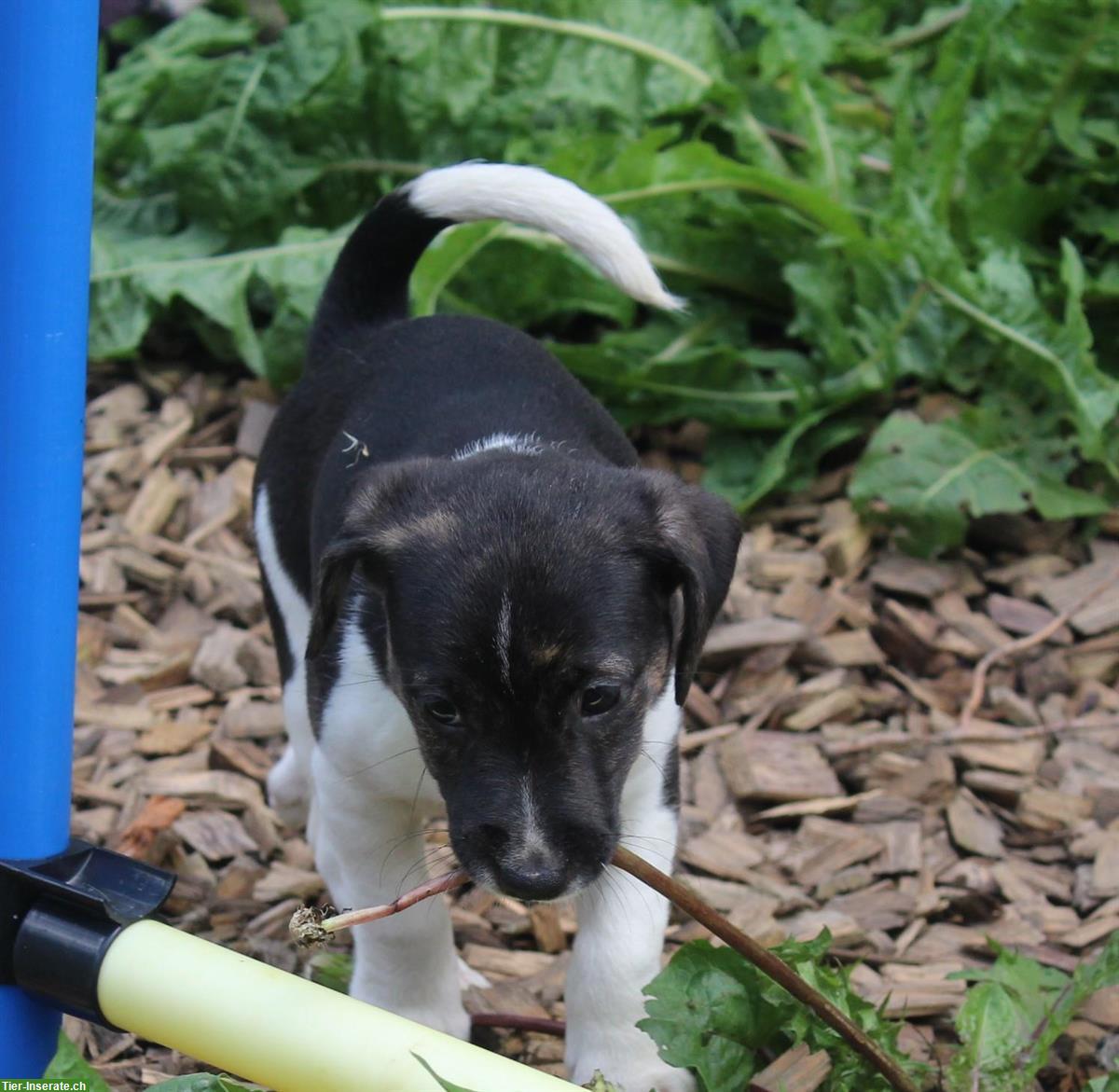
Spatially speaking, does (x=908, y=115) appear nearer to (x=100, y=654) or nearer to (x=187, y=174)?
(x=187, y=174)

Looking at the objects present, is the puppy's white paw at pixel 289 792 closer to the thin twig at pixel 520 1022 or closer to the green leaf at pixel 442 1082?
the thin twig at pixel 520 1022

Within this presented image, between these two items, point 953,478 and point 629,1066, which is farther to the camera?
point 953,478

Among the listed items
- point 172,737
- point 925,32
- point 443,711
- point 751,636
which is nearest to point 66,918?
point 443,711

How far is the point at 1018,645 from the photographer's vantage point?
5.53 metres

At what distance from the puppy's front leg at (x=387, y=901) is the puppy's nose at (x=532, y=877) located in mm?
658

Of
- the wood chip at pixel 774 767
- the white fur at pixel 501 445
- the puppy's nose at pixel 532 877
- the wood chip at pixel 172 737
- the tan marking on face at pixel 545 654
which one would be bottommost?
the wood chip at pixel 172 737

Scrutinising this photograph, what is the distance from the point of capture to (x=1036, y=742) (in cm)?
513

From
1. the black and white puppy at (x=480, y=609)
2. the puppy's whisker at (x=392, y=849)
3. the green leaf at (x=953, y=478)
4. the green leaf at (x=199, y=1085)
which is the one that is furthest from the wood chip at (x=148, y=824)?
the green leaf at (x=953, y=478)

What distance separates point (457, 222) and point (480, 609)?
1.55 m

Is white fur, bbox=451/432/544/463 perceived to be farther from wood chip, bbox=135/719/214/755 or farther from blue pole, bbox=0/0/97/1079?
wood chip, bbox=135/719/214/755

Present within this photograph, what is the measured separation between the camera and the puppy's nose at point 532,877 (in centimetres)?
307

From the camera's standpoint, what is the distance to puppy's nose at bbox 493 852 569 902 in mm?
3070

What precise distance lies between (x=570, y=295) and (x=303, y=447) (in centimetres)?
225

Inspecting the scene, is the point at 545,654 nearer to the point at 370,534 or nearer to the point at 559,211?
the point at 370,534
